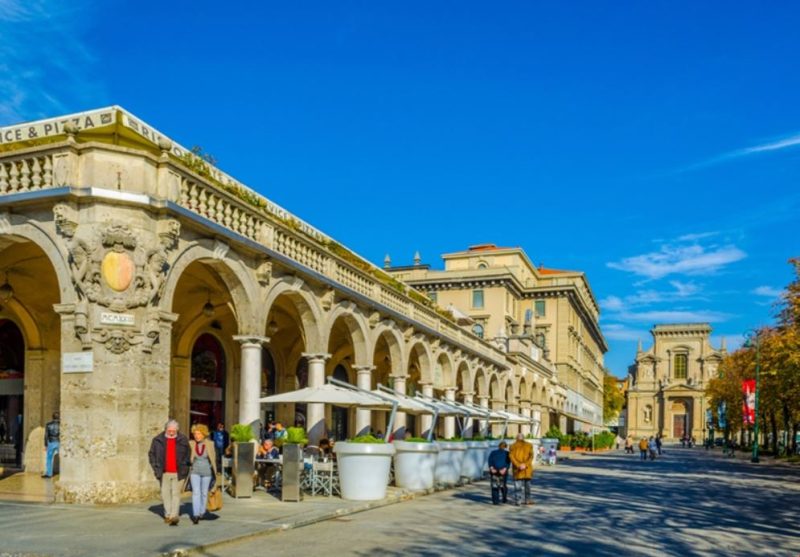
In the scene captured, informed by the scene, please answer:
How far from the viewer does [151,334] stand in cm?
1439

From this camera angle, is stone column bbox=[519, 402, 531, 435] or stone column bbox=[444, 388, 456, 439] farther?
stone column bbox=[519, 402, 531, 435]

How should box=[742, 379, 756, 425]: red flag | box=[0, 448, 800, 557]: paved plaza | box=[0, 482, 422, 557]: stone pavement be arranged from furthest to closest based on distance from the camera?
box=[742, 379, 756, 425]: red flag < box=[0, 448, 800, 557]: paved plaza < box=[0, 482, 422, 557]: stone pavement

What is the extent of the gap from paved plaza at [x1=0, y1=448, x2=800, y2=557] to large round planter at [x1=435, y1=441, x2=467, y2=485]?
7.13 ft

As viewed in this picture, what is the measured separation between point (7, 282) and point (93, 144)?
21.8 feet

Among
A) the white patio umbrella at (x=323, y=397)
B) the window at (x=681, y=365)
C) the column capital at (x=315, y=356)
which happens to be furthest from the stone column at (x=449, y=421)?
the window at (x=681, y=365)

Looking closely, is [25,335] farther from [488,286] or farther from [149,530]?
[488,286]

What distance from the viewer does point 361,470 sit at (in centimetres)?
1683

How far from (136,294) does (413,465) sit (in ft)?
27.4

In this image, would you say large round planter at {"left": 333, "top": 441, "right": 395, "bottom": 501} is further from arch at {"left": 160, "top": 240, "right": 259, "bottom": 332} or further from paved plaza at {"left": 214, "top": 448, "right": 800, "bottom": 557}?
arch at {"left": 160, "top": 240, "right": 259, "bottom": 332}

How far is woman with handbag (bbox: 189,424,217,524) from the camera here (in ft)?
40.2

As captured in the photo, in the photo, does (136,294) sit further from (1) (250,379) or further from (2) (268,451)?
(2) (268,451)

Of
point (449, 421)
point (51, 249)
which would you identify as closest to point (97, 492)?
point (51, 249)

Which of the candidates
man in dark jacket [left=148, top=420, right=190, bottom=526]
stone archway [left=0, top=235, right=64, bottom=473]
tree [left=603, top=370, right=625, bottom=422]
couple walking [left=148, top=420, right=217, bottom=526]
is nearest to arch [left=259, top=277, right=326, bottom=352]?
stone archway [left=0, top=235, right=64, bottom=473]

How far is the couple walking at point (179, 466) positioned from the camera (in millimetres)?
11930
